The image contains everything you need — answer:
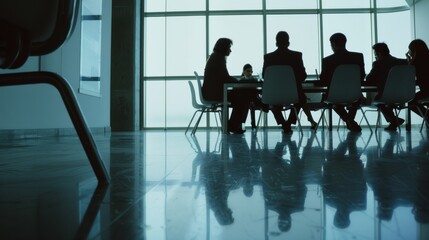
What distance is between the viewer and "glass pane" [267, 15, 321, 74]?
8.05m

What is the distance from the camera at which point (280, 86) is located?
13.1ft

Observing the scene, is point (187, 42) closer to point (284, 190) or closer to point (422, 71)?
point (422, 71)

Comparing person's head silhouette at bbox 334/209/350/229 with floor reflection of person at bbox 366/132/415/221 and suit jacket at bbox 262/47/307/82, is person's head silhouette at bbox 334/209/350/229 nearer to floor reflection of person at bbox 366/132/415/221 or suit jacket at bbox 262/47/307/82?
floor reflection of person at bbox 366/132/415/221

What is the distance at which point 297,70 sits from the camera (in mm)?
4074

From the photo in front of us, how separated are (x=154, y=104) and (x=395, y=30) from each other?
5.68m

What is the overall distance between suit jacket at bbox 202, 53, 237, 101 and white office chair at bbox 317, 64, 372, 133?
113cm

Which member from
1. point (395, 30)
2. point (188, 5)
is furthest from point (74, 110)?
point (395, 30)

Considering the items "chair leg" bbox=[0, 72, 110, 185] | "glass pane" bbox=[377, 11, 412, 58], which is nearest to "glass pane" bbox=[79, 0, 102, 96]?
"chair leg" bbox=[0, 72, 110, 185]

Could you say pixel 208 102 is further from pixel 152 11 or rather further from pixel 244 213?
pixel 152 11

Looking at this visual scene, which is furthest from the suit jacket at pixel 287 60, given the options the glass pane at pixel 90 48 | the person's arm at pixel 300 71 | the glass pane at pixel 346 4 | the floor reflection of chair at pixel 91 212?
the glass pane at pixel 346 4

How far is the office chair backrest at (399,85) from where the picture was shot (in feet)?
13.7

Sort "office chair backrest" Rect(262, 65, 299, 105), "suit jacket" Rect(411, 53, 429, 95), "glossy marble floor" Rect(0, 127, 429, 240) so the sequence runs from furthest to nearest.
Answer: "suit jacket" Rect(411, 53, 429, 95) → "office chair backrest" Rect(262, 65, 299, 105) → "glossy marble floor" Rect(0, 127, 429, 240)

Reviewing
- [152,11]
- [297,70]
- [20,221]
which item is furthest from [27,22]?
[152,11]

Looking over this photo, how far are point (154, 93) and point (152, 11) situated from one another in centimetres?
189
